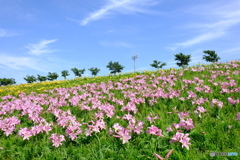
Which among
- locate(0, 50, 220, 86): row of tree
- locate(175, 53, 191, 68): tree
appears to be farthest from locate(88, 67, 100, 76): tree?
locate(175, 53, 191, 68): tree

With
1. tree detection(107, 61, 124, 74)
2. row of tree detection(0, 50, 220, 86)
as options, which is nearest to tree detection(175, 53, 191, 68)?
row of tree detection(0, 50, 220, 86)

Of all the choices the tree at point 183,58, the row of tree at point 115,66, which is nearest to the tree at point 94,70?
the row of tree at point 115,66

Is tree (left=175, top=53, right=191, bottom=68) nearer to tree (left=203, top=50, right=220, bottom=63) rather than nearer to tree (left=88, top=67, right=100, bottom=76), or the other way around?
tree (left=203, top=50, right=220, bottom=63)

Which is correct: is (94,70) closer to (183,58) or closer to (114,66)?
(114,66)

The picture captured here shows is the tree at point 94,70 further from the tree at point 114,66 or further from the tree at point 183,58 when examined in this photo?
the tree at point 183,58

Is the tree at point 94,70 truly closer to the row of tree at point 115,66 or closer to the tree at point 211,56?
the row of tree at point 115,66

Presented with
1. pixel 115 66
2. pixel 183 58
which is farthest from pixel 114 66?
pixel 183 58

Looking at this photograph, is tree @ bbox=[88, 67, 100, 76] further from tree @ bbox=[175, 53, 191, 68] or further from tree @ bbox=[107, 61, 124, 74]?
tree @ bbox=[175, 53, 191, 68]

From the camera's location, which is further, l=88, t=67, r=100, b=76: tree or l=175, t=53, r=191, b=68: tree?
l=88, t=67, r=100, b=76: tree

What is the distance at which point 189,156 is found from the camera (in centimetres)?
333

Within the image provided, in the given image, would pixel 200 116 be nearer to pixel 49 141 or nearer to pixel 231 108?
pixel 231 108

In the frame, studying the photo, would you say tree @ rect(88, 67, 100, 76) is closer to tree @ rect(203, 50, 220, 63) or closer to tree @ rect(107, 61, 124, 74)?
tree @ rect(107, 61, 124, 74)

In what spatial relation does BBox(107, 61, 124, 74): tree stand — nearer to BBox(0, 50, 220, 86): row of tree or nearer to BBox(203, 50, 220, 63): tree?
BBox(0, 50, 220, 86): row of tree

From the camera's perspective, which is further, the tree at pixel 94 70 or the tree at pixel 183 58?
the tree at pixel 94 70
